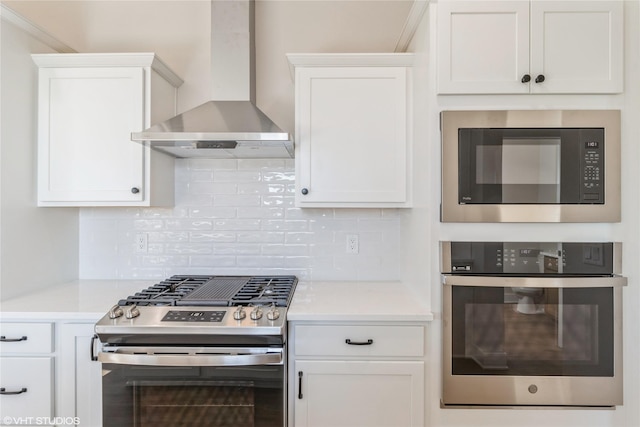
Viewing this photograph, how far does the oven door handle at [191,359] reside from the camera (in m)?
1.47

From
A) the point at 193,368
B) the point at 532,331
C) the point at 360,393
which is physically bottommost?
the point at 360,393

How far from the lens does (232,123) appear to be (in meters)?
1.77

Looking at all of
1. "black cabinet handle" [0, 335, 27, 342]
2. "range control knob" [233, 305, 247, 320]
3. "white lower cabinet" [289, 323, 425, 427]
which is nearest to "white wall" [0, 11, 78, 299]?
"black cabinet handle" [0, 335, 27, 342]

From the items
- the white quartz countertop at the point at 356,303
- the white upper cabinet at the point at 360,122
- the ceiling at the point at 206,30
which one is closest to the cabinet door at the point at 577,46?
the white upper cabinet at the point at 360,122

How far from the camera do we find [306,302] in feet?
5.68

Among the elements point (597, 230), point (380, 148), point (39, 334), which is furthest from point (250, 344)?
point (597, 230)

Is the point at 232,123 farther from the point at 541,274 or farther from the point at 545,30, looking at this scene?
the point at 541,274

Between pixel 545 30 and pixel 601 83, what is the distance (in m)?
0.32

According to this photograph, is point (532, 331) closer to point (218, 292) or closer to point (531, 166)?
point (531, 166)

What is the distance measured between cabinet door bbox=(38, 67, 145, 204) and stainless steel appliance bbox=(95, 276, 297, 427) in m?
0.76

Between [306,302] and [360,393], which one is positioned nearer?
[360,393]

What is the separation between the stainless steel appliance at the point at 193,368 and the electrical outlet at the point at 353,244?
0.84 meters

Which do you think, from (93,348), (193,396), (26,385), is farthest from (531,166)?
(26,385)

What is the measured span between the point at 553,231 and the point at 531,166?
0.29 metres
